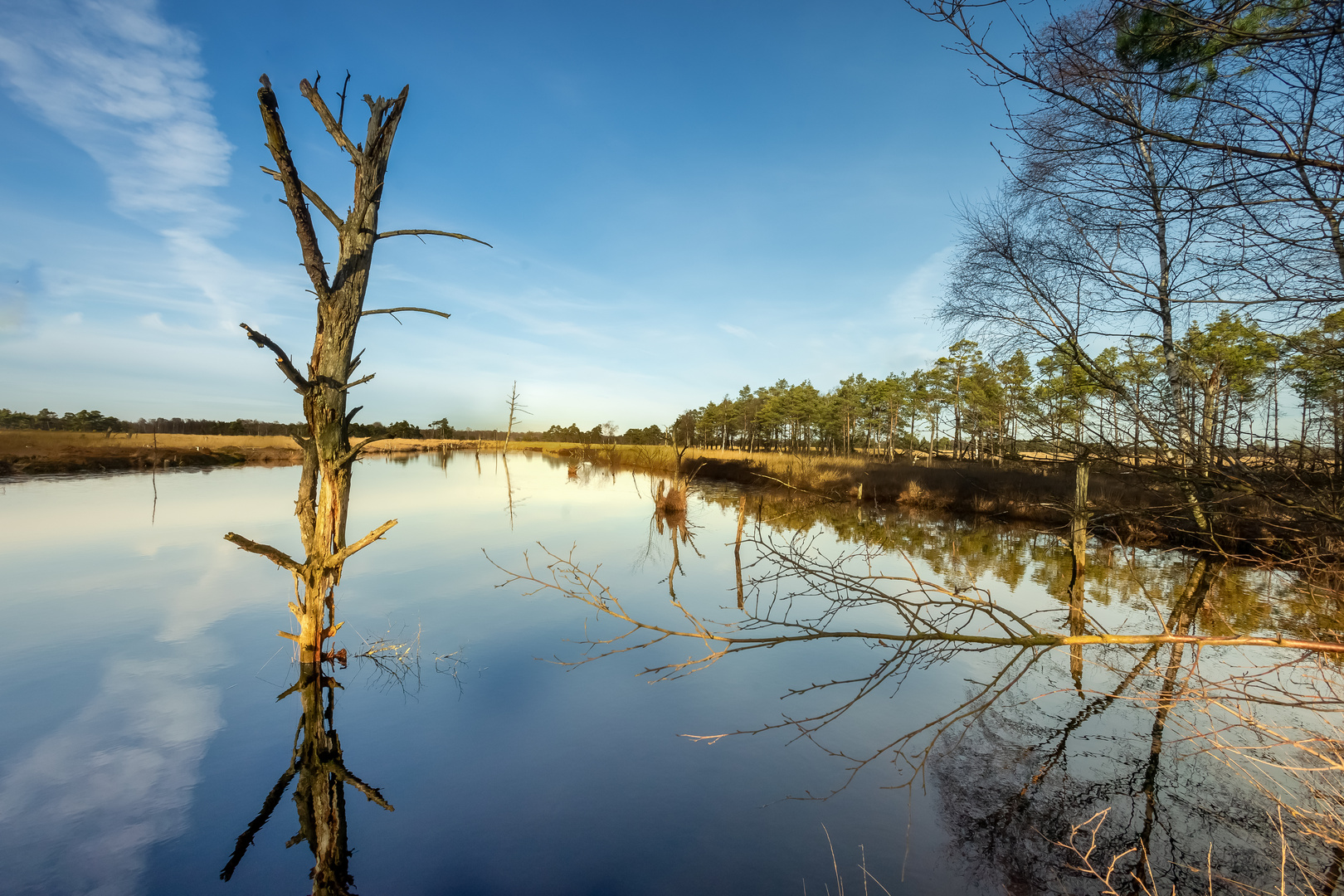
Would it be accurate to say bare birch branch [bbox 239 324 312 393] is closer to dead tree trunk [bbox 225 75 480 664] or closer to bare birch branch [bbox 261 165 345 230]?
dead tree trunk [bbox 225 75 480 664]

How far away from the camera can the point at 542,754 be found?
582 centimetres

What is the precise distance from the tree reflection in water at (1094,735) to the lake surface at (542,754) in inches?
1.7

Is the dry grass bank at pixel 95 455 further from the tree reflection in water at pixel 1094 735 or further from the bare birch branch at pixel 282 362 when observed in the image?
the tree reflection in water at pixel 1094 735

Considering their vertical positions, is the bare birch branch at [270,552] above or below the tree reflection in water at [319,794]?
above

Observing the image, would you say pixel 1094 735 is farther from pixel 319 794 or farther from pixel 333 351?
pixel 333 351

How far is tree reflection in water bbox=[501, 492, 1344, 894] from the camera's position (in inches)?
90.6

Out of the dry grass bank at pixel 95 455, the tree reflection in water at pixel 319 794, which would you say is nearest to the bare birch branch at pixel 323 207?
the tree reflection in water at pixel 319 794

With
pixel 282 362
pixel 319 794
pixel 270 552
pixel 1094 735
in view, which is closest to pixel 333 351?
pixel 282 362

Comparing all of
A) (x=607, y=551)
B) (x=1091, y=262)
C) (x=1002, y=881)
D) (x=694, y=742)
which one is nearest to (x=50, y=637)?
(x=694, y=742)

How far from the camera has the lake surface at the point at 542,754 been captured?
429cm

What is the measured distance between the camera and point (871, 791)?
549cm

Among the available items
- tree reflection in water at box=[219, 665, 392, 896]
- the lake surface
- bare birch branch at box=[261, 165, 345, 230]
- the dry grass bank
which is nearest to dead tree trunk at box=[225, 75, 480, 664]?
bare birch branch at box=[261, 165, 345, 230]

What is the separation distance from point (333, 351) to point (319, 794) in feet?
13.2

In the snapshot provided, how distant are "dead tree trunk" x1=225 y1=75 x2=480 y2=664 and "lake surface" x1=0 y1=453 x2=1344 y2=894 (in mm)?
1828
